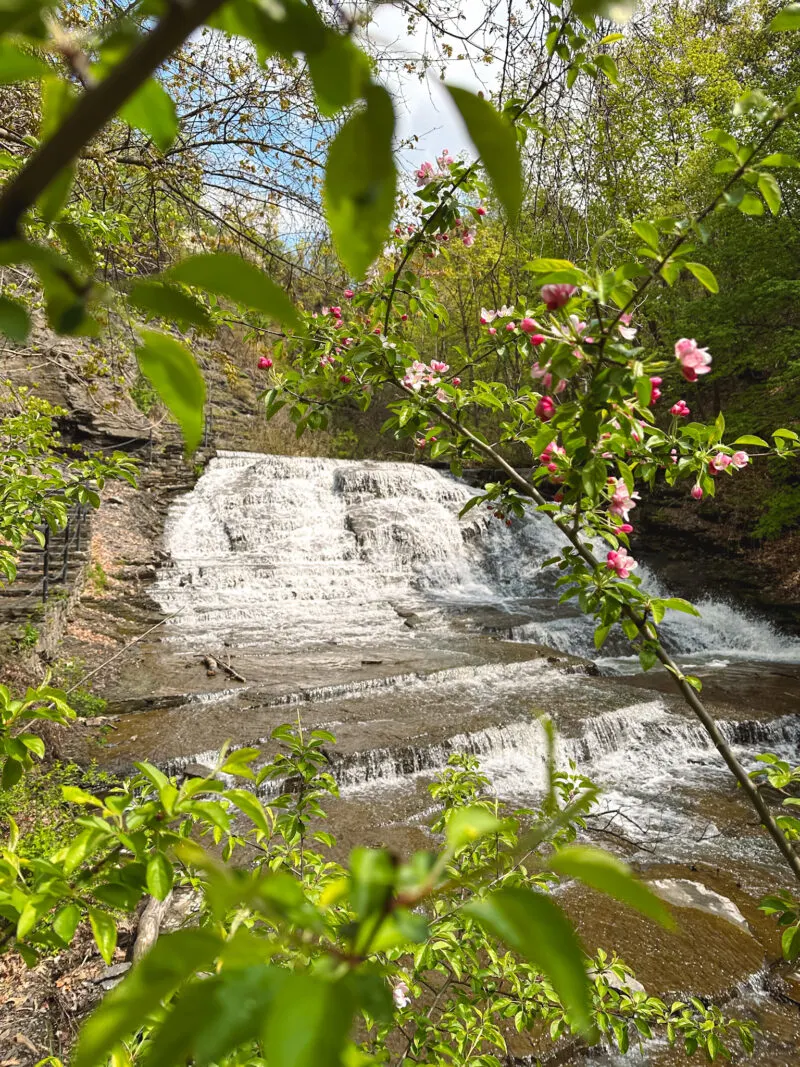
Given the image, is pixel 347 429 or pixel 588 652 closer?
pixel 588 652

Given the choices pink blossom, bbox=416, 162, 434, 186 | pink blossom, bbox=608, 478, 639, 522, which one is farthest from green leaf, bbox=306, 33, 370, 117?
pink blossom, bbox=416, 162, 434, 186

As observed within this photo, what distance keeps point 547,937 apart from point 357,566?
13287 mm

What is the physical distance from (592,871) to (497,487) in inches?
65.7

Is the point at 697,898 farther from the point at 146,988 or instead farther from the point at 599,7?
the point at 599,7

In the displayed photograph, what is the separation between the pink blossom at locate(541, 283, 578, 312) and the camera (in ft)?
3.67

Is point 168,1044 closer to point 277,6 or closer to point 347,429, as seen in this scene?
point 277,6

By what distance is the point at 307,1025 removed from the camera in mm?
281

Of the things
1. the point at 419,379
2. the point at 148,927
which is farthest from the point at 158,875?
the point at 148,927

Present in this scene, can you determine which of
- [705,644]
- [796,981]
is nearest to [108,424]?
[705,644]

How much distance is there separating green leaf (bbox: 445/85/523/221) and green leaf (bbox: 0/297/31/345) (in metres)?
0.28

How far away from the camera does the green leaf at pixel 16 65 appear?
379 millimetres

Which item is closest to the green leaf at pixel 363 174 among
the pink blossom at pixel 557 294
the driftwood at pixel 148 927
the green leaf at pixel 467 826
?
the green leaf at pixel 467 826

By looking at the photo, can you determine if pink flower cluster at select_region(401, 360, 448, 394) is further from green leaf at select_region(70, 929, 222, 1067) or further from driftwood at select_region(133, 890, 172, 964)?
driftwood at select_region(133, 890, 172, 964)

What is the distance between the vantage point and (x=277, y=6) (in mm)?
344
